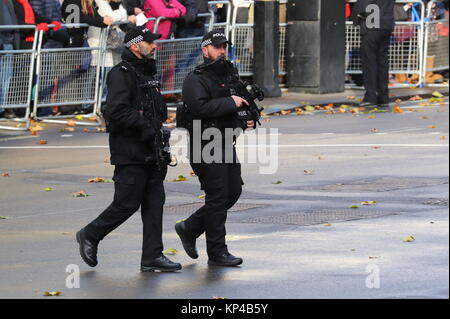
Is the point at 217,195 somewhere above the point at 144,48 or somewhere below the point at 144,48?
below

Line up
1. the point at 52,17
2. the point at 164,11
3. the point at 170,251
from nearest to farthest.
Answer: the point at 170,251
the point at 52,17
the point at 164,11

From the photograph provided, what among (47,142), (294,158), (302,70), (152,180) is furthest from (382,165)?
(302,70)

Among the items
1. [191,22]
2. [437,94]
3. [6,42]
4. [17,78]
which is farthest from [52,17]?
[437,94]

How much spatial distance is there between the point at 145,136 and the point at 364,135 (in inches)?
371

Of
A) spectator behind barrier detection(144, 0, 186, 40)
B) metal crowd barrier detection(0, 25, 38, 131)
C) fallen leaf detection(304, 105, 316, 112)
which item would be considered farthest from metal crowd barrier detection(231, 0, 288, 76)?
metal crowd barrier detection(0, 25, 38, 131)

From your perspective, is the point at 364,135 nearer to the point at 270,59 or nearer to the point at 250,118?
the point at 270,59

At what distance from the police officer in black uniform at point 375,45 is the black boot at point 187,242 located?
502 inches

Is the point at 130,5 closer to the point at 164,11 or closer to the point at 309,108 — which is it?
the point at 164,11

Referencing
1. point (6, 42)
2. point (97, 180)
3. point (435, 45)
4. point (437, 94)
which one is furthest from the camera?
point (435, 45)

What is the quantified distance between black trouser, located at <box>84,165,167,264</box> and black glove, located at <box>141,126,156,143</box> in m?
0.21

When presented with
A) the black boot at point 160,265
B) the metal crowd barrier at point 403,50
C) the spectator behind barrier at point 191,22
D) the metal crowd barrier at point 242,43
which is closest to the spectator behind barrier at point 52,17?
the spectator behind barrier at point 191,22

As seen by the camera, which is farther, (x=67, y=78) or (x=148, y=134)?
Result: (x=67, y=78)

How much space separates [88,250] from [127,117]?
1.04m

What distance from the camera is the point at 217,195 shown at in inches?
404
